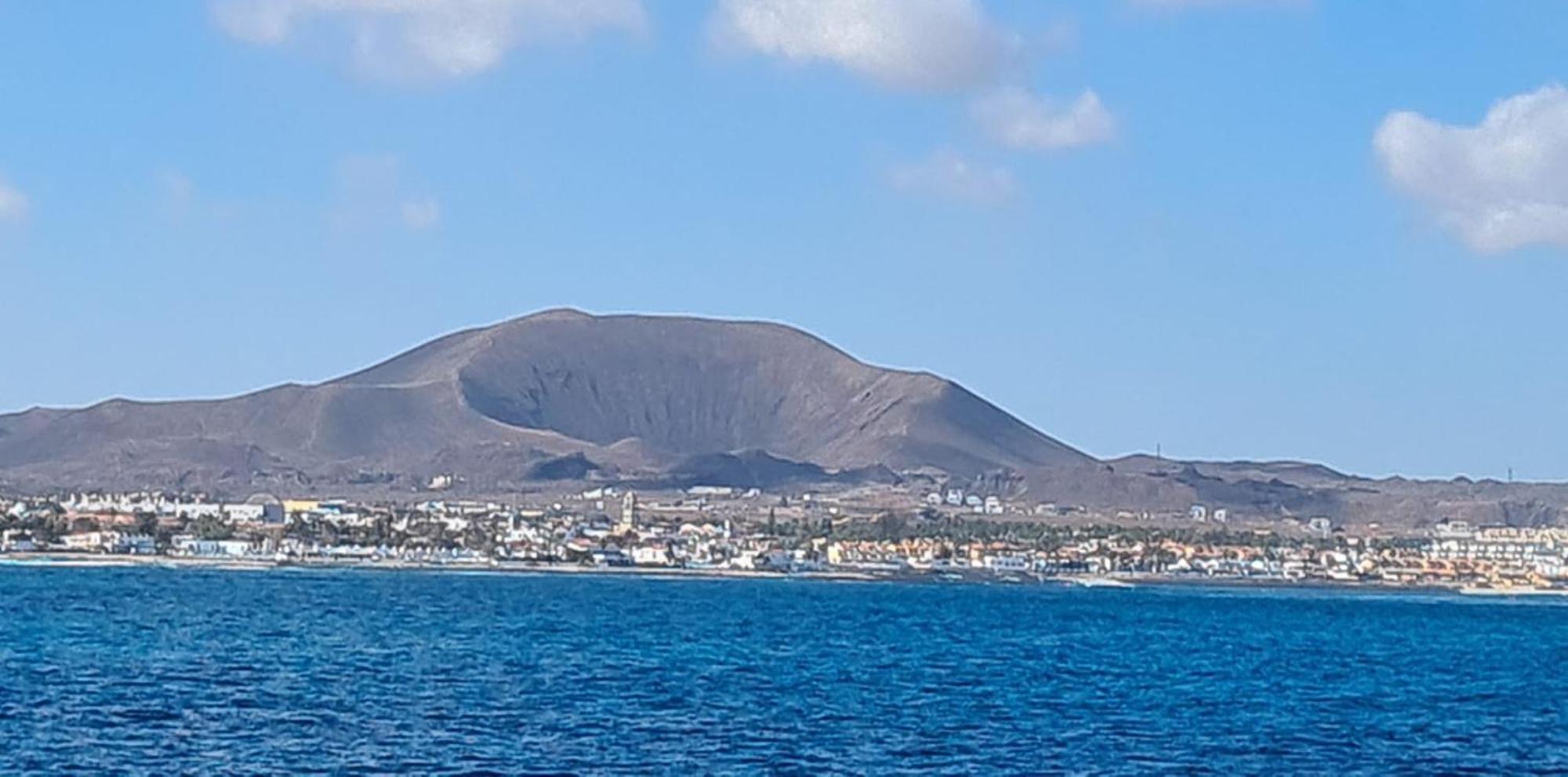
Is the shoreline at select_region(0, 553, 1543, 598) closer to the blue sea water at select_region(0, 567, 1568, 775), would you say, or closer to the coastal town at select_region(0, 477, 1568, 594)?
the coastal town at select_region(0, 477, 1568, 594)

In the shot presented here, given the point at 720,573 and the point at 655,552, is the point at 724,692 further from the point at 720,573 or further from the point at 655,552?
the point at 655,552

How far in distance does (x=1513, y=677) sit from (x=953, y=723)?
2713cm

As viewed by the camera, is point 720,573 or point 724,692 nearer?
point 724,692

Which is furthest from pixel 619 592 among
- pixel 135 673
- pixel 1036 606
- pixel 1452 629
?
pixel 135 673

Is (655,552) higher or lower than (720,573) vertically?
higher

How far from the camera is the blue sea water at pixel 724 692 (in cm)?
3994

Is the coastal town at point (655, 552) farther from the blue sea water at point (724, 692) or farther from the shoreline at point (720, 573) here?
the blue sea water at point (724, 692)

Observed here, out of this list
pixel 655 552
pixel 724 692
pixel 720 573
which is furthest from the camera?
pixel 655 552

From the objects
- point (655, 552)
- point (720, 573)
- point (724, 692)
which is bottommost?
point (724, 692)

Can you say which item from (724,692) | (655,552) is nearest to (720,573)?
(655,552)

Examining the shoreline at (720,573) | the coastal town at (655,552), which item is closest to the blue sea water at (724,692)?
the shoreline at (720,573)

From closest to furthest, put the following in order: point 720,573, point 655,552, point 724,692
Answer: point 724,692 < point 720,573 < point 655,552

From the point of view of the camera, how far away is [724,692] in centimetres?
5288

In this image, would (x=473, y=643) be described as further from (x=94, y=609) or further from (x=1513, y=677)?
(x=1513, y=677)
